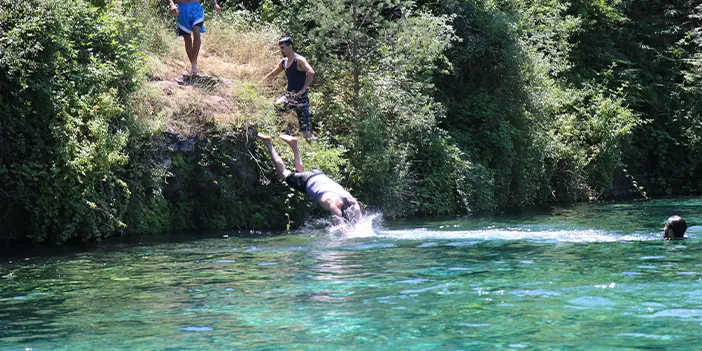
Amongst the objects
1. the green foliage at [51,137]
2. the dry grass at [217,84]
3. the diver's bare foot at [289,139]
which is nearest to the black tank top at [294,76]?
the dry grass at [217,84]

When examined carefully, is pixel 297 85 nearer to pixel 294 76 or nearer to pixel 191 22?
pixel 294 76

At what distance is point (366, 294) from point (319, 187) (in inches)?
284

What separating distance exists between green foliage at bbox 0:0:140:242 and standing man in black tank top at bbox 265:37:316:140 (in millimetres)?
4575

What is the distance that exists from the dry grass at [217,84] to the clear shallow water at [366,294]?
133 inches

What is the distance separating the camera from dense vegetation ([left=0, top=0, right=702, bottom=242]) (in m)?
14.5

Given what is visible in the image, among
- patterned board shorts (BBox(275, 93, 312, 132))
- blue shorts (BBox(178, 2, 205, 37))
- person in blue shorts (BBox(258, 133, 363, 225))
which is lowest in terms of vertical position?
person in blue shorts (BBox(258, 133, 363, 225))

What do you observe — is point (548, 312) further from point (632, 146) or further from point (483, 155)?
point (632, 146)

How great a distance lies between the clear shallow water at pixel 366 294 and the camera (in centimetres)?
717

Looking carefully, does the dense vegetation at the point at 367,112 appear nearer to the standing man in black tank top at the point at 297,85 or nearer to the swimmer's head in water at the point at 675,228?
the standing man in black tank top at the point at 297,85

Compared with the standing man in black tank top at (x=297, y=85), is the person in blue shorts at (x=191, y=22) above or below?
above

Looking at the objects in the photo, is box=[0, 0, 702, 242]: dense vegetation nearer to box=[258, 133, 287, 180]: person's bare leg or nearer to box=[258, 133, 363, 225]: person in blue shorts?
box=[258, 133, 287, 180]: person's bare leg

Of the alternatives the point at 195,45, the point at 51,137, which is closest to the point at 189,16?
the point at 195,45

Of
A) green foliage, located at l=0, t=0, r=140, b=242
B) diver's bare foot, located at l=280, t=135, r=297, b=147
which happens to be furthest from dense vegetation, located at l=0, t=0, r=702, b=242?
diver's bare foot, located at l=280, t=135, r=297, b=147

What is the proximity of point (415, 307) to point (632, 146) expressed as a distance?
25.5m
